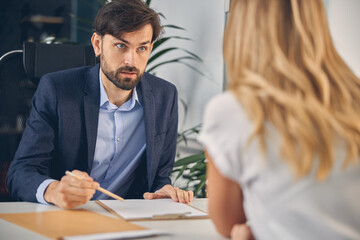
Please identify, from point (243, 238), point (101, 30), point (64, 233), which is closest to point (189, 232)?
point (243, 238)

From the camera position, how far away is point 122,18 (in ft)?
5.90

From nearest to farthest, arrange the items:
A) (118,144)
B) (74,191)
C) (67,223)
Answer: (67,223) < (74,191) < (118,144)

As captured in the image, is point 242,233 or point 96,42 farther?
point 96,42

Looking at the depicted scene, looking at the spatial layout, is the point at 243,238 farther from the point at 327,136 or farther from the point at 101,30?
the point at 101,30

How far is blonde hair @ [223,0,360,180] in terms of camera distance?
0.77 meters

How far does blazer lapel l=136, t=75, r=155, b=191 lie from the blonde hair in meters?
0.97

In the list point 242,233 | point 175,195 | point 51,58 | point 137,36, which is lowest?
point 175,195

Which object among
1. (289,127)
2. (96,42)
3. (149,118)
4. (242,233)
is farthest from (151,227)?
(96,42)

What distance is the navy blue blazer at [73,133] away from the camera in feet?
5.29

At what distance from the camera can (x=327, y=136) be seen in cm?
78

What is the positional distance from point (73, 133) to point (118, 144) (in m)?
0.21

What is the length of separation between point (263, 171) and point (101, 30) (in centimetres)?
126

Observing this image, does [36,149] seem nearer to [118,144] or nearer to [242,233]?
[118,144]

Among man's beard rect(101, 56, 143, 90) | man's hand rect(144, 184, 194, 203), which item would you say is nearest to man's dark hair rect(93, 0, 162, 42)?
man's beard rect(101, 56, 143, 90)
